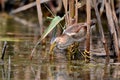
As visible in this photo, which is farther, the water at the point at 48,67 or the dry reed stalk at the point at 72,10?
the dry reed stalk at the point at 72,10

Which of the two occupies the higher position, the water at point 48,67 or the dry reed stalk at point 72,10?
the dry reed stalk at point 72,10

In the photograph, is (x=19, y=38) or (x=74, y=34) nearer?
(x=74, y=34)

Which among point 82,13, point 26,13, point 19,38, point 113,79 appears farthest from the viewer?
point 26,13

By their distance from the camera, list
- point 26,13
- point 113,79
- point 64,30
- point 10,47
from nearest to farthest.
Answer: point 113,79, point 64,30, point 10,47, point 26,13

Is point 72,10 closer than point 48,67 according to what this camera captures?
No

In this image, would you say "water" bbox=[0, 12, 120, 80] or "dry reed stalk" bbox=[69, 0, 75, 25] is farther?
"dry reed stalk" bbox=[69, 0, 75, 25]

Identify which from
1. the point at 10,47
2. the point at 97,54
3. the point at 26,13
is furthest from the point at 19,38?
the point at 26,13

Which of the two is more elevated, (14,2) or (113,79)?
(14,2)

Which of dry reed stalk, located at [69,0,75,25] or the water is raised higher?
dry reed stalk, located at [69,0,75,25]

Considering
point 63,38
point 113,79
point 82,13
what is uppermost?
point 82,13

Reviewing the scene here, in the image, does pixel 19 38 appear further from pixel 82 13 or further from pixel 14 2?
pixel 14 2

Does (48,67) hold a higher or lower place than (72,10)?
lower
